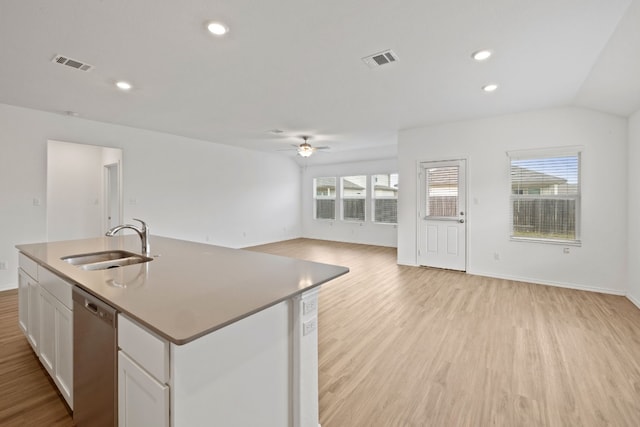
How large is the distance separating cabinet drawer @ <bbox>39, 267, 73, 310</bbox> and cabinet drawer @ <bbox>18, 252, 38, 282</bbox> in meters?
0.15

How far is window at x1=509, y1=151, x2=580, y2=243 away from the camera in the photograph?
4.20 m

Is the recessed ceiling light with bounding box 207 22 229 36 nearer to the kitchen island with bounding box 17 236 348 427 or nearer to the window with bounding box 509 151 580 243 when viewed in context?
the kitchen island with bounding box 17 236 348 427

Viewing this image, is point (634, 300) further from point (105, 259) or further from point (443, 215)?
point (105, 259)

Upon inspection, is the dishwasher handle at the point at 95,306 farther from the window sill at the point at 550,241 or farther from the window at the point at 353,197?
the window at the point at 353,197

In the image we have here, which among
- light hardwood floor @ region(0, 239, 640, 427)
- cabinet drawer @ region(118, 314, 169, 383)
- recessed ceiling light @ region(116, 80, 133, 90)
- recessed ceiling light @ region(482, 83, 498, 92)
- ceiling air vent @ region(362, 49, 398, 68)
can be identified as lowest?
light hardwood floor @ region(0, 239, 640, 427)

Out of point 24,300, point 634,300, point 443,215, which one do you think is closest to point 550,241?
point 634,300

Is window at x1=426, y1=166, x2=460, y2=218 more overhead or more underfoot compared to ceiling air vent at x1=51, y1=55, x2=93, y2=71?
more underfoot

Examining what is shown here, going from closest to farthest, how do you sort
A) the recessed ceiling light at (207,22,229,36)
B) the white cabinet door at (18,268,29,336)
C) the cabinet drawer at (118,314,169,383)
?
the cabinet drawer at (118,314,169,383) → the recessed ceiling light at (207,22,229,36) → the white cabinet door at (18,268,29,336)

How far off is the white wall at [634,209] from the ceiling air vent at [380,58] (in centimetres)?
328

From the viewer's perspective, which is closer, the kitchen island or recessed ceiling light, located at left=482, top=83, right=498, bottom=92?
the kitchen island

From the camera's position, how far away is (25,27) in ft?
7.27

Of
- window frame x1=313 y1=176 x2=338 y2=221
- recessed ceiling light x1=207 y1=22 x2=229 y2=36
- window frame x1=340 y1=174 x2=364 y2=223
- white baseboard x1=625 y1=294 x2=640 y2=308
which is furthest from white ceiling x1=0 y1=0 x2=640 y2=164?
window frame x1=313 y1=176 x2=338 y2=221

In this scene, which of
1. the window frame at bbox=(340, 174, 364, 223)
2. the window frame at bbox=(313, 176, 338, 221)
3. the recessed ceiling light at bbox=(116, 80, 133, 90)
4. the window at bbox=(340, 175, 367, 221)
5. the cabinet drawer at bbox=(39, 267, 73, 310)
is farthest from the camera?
the window frame at bbox=(313, 176, 338, 221)

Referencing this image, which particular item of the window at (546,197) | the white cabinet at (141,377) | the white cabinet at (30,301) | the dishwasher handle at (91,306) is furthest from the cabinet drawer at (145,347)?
the window at (546,197)
